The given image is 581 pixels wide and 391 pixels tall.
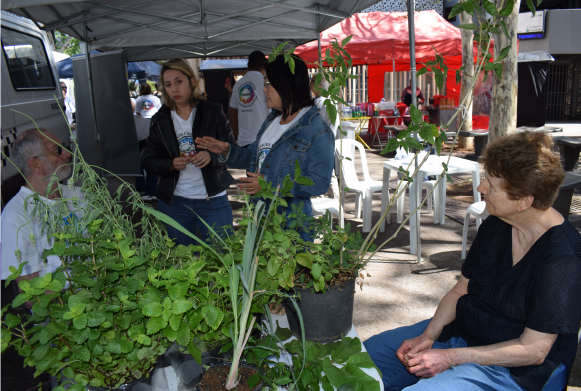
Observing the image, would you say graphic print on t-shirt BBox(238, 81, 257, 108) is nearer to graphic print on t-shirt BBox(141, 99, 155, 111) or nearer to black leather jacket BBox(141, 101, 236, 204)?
black leather jacket BBox(141, 101, 236, 204)

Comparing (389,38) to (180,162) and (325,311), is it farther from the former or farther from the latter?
(325,311)

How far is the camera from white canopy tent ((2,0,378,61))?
13.3ft

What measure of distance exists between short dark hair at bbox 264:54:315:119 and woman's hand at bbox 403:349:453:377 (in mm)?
1313

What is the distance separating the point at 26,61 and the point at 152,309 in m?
4.87

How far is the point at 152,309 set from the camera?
0.90 metres

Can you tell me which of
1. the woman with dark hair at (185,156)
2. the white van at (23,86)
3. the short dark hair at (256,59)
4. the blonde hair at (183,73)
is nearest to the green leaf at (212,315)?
the woman with dark hair at (185,156)

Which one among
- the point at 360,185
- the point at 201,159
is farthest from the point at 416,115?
the point at 360,185

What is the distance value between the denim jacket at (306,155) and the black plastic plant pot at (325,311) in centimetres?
86

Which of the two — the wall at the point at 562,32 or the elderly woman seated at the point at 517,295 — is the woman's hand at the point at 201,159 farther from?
the wall at the point at 562,32

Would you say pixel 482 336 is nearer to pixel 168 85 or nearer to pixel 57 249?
pixel 57 249

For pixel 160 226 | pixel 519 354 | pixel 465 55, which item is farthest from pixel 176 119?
pixel 465 55

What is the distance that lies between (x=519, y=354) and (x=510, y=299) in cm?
18

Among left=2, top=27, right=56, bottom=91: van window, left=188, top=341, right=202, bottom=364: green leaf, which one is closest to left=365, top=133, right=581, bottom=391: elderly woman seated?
left=188, top=341, right=202, bottom=364: green leaf

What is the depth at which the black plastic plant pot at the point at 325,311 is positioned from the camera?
130 centimetres
